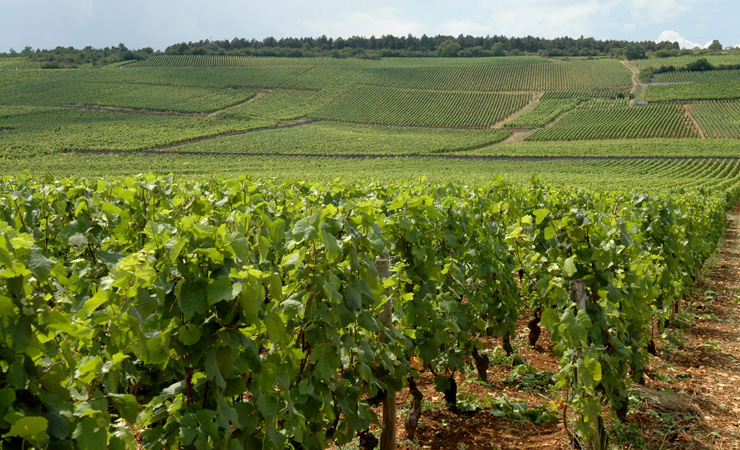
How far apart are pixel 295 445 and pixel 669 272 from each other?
593 cm

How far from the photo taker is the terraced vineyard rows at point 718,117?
70000mm

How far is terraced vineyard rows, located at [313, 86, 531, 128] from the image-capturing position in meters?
86.9

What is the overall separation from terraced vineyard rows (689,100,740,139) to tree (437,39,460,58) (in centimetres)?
7644

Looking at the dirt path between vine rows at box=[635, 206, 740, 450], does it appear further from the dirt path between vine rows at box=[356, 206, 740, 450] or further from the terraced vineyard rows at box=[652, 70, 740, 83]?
the terraced vineyard rows at box=[652, 70, 740, 83]

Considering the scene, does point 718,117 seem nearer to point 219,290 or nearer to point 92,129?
point 92,129

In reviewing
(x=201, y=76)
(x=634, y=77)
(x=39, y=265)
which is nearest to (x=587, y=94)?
(x=634, y=77)

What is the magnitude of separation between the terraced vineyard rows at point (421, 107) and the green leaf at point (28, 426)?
275 ft

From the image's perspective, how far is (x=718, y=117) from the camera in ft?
254

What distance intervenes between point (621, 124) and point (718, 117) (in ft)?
47.4

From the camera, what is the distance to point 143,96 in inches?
3590

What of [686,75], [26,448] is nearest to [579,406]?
[26,448]

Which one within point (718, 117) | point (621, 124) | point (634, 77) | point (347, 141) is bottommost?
point (347, 141)

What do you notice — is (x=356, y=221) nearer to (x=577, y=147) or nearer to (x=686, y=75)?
(x=577, y=147)

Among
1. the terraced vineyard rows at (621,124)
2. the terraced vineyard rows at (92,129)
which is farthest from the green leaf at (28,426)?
the terraced vineyard rows at (621,124)
